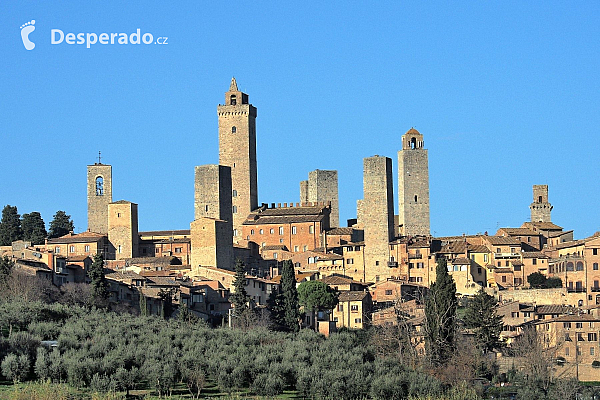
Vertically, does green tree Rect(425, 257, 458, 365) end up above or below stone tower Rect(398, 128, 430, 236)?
below

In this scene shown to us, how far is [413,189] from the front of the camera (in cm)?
8256

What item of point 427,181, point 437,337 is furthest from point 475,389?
point 427,181

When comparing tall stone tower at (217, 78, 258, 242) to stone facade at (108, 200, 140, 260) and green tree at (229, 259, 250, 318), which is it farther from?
green tree at (229, 259, 250, 318)

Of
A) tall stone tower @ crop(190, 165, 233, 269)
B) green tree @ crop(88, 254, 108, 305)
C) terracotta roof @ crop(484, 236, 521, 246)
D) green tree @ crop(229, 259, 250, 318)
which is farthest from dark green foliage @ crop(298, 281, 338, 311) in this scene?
terracotta roof @ crop(484, 236, 521, 246)

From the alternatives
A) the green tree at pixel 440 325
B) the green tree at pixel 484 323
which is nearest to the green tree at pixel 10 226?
the green tree at pixel 484 323

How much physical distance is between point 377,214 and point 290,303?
18019 millimetres

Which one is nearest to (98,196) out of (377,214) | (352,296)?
(377,214)

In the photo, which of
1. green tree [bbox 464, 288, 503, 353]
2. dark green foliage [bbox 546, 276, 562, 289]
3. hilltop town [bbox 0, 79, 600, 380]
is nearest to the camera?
green tree [bbox 464, 288, 503, 353]

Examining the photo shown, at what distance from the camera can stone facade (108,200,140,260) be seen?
7381cm

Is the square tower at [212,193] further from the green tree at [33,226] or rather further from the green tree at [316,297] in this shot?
the green tree at [316,297]

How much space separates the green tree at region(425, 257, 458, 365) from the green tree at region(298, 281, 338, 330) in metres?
15.2

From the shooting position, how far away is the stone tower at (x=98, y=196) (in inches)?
3142

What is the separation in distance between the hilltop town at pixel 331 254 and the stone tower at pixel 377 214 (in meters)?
0.06

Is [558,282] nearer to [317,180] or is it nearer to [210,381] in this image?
[317,180]
